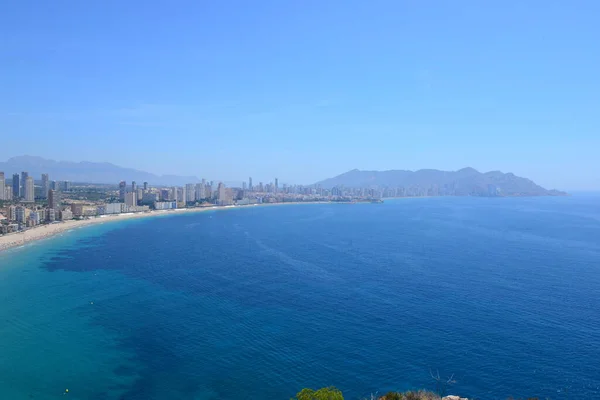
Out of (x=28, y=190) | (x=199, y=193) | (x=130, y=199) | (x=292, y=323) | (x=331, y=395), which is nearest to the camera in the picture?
(x=331, y=395)

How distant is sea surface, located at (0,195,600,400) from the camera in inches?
452

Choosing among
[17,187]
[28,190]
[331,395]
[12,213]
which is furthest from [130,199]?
[331,395]

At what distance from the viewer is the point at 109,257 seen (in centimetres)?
2842

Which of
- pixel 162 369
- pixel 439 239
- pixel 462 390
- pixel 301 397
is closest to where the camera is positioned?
pixel 301 397

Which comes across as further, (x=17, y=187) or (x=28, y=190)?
(x=17, y=187)

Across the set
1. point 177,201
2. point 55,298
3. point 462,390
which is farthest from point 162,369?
point 177,201

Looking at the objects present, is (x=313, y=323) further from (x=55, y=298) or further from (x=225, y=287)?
(x=55, y=298)

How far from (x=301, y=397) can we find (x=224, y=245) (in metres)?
26.8

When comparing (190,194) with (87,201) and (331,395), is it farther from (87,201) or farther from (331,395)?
(331,395)

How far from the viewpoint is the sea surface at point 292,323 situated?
1148cm

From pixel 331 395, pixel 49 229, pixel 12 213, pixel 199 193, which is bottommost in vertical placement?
pixel 331 395

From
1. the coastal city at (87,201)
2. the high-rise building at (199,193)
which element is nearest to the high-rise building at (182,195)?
the coastal city at (87,201)

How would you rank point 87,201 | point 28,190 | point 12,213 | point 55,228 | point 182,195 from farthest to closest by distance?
point 182,195 → point 87,201 → point 28,190 → point 55,228 → point 12,213

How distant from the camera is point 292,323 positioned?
15688 millimetres
